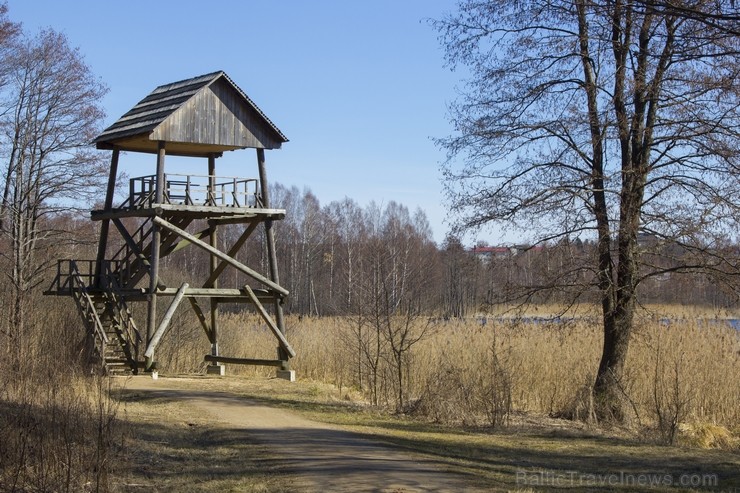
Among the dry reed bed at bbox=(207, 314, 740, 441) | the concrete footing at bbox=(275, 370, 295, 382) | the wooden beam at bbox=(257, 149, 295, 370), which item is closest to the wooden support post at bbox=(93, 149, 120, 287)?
the wooden beam at bbox=(257, 149, 295, 370)

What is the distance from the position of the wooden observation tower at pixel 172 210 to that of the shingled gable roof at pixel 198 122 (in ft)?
0.08

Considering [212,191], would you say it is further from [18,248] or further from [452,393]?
[452,393]

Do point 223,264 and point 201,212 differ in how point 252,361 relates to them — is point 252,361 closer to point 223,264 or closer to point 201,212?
point 223,264

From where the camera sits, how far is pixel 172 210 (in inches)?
867

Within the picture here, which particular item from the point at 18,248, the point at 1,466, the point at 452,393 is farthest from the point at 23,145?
the point at 1,466

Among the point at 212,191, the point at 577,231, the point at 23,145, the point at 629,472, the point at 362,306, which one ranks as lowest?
the point at 629,472

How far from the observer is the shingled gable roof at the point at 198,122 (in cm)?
2234

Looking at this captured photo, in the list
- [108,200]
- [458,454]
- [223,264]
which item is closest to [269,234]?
[223,264]

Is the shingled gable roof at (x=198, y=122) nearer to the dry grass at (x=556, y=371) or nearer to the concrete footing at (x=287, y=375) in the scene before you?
the dry grass at (x=556, y=371)

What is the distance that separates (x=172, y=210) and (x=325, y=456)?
11676 millimetres

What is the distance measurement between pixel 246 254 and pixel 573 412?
53.6 m

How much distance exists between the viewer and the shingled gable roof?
Result: 22.3m

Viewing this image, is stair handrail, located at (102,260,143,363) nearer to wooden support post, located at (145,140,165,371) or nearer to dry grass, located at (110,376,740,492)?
wooden support post, located at (145,140,165,371)

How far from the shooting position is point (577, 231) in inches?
662
